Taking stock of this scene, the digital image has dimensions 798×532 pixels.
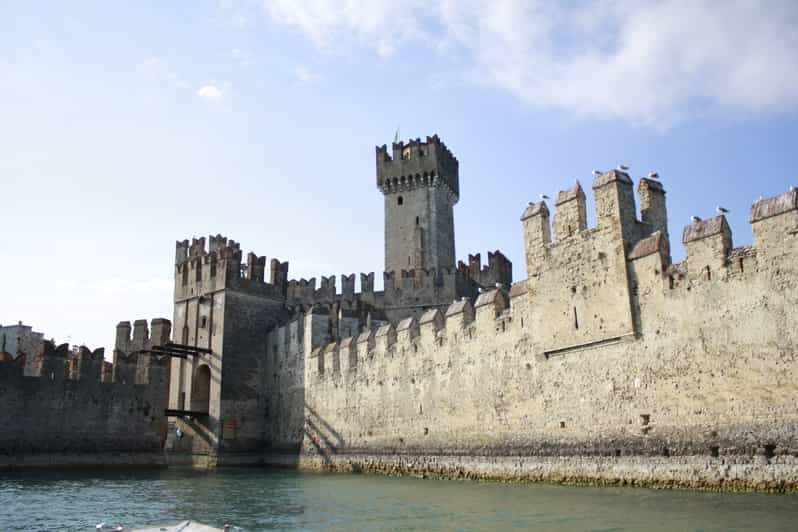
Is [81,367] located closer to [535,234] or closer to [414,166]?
[535,234]

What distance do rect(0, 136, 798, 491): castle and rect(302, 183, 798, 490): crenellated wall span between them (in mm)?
37

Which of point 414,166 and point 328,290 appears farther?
point 414,166

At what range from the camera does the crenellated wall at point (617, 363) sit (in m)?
13.0

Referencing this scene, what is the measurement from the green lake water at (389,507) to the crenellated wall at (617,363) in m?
0.97

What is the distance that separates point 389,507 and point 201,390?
21850 mm

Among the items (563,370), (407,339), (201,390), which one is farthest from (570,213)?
(201,390)

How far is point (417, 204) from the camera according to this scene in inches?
1715

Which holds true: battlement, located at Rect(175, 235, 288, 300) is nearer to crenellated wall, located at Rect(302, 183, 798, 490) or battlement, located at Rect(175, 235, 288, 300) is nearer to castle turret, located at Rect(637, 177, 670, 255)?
crenellated wall, located at Rect(302, 183, 798, 490)

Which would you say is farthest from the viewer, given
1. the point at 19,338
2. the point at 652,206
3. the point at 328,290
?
the point at 19,338

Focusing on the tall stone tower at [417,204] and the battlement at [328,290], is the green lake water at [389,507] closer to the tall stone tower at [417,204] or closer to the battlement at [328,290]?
the battlement at [328,290]

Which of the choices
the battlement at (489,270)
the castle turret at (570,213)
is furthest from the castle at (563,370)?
the battlement at (489,270)

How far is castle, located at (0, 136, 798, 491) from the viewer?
13.2 metres

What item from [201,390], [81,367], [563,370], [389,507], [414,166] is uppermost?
[414,166]

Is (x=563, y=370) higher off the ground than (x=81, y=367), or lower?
lower
